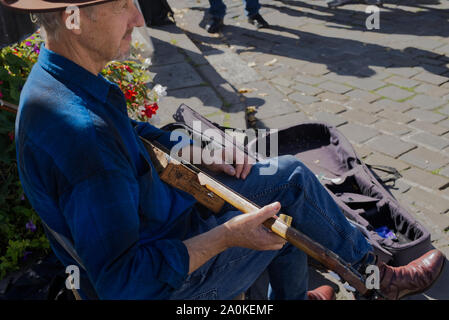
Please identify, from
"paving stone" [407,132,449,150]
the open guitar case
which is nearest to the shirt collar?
the open guitar case

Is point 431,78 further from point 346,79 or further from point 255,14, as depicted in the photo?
point 255,14

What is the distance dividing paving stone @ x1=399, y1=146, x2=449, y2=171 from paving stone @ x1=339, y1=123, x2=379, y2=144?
15.6 inches

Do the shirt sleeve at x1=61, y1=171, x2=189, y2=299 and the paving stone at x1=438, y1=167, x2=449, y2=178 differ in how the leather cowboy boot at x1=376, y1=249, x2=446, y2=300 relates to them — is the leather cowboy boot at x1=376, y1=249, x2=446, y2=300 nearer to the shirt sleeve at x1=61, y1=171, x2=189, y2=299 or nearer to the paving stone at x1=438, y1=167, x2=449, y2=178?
the paving stone at x1=438, y1=167, x2=449, y2=178

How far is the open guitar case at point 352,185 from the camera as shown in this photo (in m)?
2.62

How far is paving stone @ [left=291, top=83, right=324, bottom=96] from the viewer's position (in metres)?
4.96

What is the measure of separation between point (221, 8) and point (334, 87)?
2.56 metres

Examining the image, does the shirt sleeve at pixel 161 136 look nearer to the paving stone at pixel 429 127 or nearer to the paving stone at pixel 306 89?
the paving stone at pixel 429 127

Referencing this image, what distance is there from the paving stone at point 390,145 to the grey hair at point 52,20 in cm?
302

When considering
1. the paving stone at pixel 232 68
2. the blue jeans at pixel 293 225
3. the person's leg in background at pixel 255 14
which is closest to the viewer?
the blue jeans at pixel 293 225

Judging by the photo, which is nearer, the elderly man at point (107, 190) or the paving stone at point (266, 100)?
the elderly man at point (107, 190)

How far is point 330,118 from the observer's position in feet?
14.6

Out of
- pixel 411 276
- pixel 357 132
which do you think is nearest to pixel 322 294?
pixel 411 276

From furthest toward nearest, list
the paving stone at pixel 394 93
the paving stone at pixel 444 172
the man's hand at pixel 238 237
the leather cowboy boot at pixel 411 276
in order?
1. the paving stone at pixel 394 93
2. the paving stone at pixel 444 172
3. the leather cowboy boot at pixel 411 276
4. the man's hand at pixel 238 237

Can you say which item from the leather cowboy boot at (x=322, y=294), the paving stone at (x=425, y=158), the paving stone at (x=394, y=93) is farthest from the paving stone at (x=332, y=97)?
the leather cowboy boot at (x=322, y=294)
